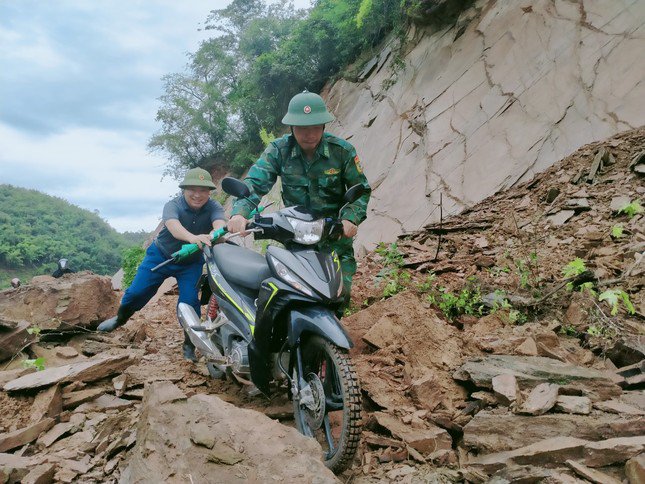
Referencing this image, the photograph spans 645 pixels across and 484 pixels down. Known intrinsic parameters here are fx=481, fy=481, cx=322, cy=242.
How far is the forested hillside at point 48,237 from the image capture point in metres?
46.9

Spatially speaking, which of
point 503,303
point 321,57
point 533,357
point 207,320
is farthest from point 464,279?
point 321,57

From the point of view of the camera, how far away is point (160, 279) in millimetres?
4980

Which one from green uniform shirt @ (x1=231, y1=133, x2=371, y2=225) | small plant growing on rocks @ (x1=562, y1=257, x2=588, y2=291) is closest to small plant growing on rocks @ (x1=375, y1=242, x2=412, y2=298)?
green uniform shirt @ (x1=231, y1=133, x2=371, y2=225)

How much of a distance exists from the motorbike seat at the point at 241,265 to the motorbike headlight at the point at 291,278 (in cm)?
17

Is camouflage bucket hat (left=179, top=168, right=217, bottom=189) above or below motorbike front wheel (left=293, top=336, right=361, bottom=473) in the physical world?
above

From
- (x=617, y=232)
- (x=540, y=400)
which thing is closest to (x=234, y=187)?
(x=540, y=400)

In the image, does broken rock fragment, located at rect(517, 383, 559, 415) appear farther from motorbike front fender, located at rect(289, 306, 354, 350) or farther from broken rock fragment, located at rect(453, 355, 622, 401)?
motorbike front fender, located at rect(289, 306, 354, 350)

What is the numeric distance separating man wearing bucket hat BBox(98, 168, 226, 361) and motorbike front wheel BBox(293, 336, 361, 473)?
216 centimetres

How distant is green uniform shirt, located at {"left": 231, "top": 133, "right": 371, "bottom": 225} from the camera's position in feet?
13.1

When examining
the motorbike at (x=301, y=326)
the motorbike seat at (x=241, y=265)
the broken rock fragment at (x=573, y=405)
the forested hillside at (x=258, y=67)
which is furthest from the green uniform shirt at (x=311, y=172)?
the forested hillside at (x=258, y=67)

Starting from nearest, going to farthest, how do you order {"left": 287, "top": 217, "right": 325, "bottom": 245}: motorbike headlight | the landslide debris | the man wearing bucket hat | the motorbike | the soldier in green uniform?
1. the landslide debris
2. the motorbike
3. {"left": 287, "top": 217, "right": 325, "bottom": 245}: motorbike headlight
4. the soldier in green uniform
5. the man wearing bucket hat

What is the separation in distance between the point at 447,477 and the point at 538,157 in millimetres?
6202

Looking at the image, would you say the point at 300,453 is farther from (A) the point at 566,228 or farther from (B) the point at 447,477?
(A) the point at 566,228

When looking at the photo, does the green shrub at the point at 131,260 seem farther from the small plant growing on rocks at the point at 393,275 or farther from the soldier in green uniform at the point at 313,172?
the soldier in green uniform at the point at 313,172
